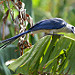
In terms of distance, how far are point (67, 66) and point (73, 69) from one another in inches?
2.8

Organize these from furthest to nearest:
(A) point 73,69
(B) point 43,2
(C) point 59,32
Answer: (B) point 43,2
(C) point 59,32
(A) point 73,69

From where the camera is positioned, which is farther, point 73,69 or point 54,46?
point 54,46

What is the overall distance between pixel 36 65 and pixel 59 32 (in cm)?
43

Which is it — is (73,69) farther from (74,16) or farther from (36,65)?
(74,16)

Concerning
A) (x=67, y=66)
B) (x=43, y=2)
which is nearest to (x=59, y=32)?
(x=67, y=66)

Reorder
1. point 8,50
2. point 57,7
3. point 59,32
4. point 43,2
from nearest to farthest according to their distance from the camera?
point 59,32 → point 8,50 → point 57,7 → point 43,2

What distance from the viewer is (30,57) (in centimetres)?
165

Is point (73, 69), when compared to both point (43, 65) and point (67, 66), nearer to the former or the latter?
point (67, 66)

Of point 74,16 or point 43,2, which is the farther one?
point 43,2

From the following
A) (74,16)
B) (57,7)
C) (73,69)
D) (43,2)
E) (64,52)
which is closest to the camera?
(73,69)

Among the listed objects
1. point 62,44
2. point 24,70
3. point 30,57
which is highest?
point 62,44

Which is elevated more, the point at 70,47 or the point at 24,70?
the point at 70,47

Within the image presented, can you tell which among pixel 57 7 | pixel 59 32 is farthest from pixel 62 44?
pixel 57 7

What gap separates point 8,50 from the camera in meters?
2.15
